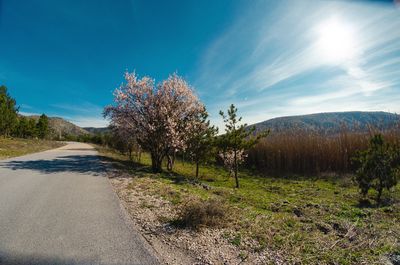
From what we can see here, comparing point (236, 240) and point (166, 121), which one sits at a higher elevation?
point (166, 121)

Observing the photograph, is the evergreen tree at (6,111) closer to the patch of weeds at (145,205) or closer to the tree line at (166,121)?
the tree line at (166,121)

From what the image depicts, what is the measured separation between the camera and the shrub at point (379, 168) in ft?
25.4

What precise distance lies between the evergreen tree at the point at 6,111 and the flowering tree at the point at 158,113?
101 feet

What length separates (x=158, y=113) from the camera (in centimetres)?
1318

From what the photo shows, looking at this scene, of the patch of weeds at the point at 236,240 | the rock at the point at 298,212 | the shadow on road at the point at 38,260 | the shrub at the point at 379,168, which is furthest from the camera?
the shrub at the point at 379,168

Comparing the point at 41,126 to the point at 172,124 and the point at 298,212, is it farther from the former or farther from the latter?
the point at 298,212

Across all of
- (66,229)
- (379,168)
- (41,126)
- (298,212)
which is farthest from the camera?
(41,126)

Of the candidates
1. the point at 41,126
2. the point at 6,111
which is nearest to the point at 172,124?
the point at 6,111

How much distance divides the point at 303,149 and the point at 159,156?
9543 millimetres

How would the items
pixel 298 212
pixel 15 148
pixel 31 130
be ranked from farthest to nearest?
pixel 31 130 < pixel 15 148 < pixel 298 212

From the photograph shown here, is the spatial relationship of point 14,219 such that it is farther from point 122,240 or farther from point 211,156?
point 211,156

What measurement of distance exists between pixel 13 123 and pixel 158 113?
122 feet

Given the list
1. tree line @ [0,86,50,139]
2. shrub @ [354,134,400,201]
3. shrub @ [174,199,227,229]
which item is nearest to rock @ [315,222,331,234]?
shrub @ [174,199,227,229]

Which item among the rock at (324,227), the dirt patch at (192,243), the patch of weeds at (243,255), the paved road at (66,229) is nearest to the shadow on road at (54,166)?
the paved road at (66,229)
